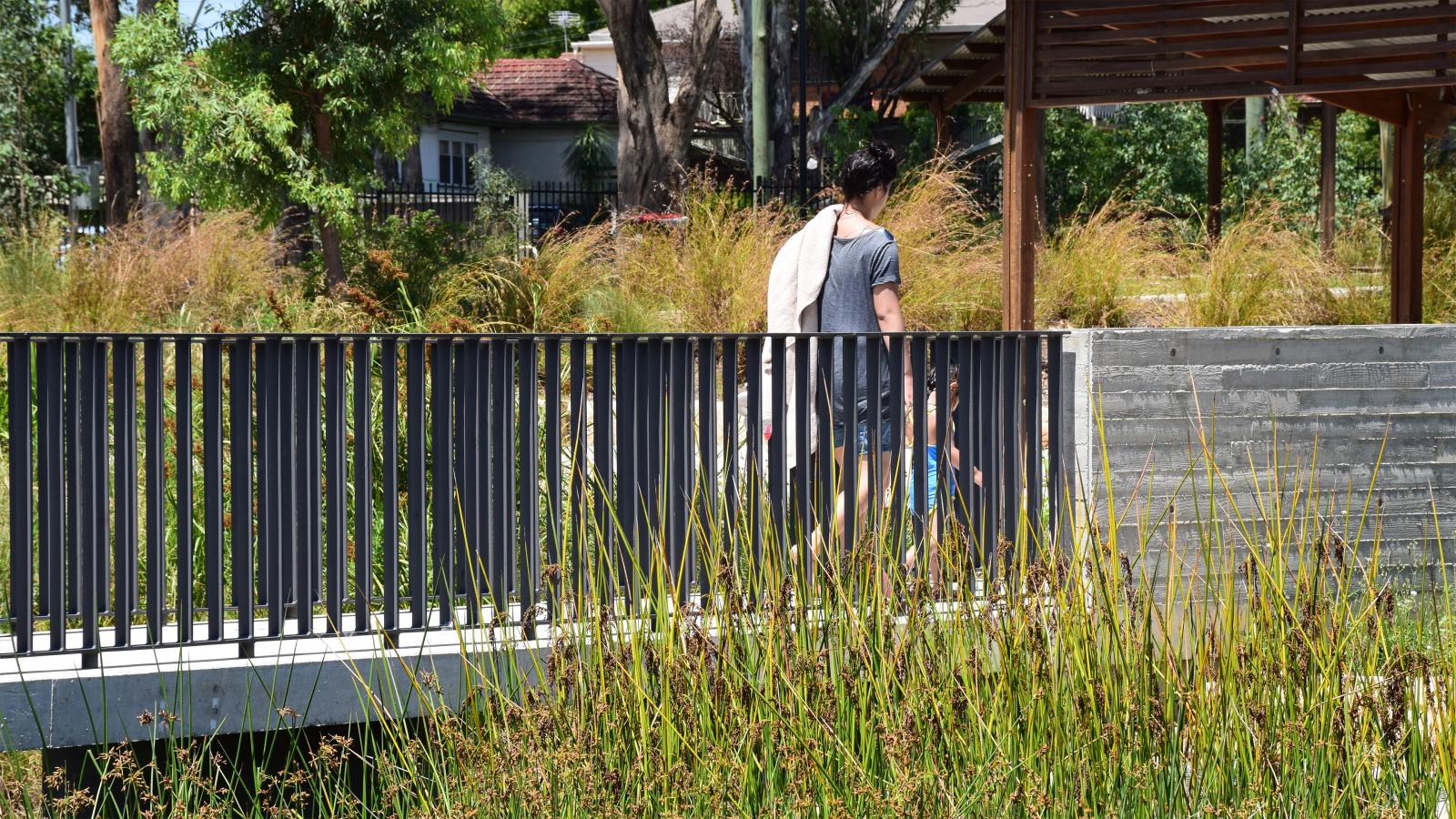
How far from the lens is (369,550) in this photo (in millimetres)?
4574

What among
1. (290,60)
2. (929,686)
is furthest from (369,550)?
(290,60)

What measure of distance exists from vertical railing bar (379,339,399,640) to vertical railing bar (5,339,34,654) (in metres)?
0.95

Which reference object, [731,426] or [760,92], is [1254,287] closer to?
[731,426]

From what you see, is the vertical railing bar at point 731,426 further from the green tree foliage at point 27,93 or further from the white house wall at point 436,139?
the white house wall at point 436,139

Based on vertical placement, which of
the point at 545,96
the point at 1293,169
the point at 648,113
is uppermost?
the point at 545,96

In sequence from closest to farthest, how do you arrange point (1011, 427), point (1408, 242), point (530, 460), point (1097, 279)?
point (530, 460)
point (1011, 427)
point (1408, 242)
point (1097, 279)

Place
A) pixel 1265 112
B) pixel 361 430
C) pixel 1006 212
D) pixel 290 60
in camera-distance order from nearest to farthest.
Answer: pixel 361 430
pixel 1006 212
pixel 290 60
pixel 1265 112

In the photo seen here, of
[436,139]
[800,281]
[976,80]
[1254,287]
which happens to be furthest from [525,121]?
[800,281]

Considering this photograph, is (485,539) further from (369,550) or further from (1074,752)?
(1074,752)

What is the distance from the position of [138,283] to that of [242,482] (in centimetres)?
766

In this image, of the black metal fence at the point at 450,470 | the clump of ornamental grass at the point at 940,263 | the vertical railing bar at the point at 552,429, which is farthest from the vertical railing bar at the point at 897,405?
the clump of ornamental grass at the point at 940,263

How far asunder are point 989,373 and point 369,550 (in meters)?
2.08

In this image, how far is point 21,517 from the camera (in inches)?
168

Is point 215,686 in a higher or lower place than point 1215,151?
lower
